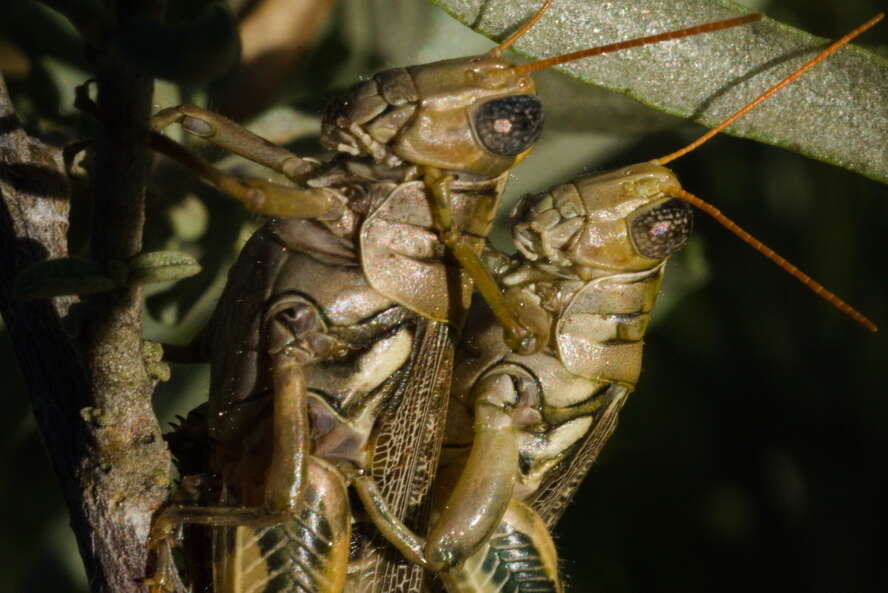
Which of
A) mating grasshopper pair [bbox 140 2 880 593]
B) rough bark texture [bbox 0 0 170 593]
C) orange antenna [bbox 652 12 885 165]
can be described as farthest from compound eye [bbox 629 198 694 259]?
rough bark texture [bbox 0 0 170 593]

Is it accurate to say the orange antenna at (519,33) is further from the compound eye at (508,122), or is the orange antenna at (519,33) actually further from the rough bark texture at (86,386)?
the rough bark texture at (86,386)

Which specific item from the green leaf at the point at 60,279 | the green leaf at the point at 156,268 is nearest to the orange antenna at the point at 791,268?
the green leaf at the point at 156,268

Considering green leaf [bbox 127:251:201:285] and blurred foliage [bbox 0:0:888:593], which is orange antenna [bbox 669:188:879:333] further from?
green leaf [bbox 127:251:201:285]

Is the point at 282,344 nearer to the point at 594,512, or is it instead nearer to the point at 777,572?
the point at 594,512

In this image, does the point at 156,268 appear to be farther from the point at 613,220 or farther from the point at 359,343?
the point at 613,220

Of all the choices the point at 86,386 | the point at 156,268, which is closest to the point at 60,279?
the point at 156,268
